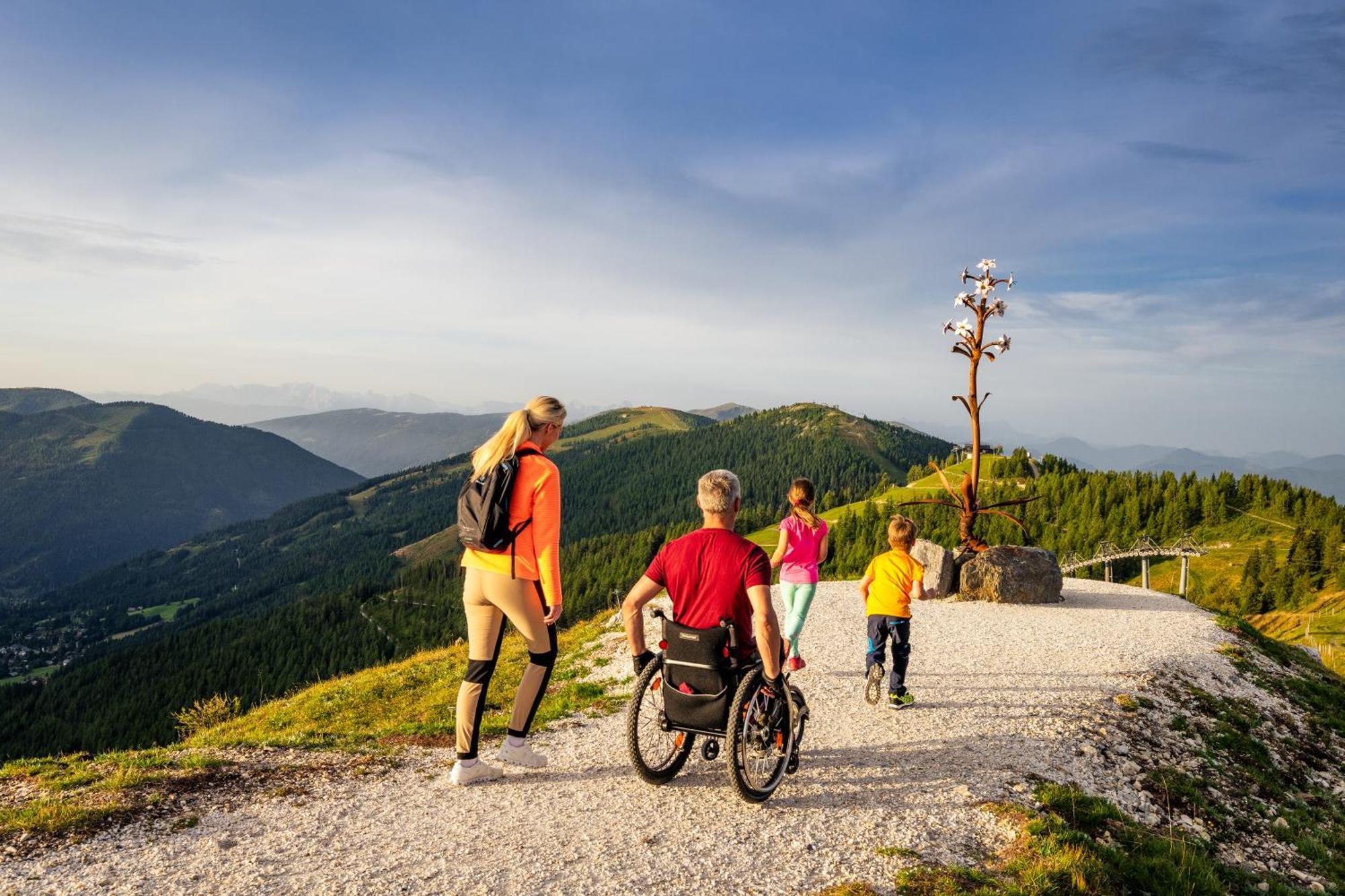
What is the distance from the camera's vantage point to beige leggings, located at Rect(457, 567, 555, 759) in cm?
737

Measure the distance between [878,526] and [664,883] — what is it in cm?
11339

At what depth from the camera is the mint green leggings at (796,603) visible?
12.2 m

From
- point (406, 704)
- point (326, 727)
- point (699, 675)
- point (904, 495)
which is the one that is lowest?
point (326, 727)

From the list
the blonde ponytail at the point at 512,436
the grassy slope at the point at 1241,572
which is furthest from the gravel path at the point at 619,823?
the grassy slope at the point at 1241,572

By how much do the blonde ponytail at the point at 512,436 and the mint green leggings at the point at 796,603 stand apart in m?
6.35

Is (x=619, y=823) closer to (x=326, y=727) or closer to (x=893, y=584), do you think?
(x=893, y=584)

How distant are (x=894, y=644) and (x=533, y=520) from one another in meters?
7.44

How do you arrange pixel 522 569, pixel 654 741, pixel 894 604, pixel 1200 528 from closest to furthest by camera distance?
pixel 522 569, pixel 654 741, pixel 894 604, pixel 1200 528

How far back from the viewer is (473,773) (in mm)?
8336

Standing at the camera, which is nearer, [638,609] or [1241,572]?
[638,609]

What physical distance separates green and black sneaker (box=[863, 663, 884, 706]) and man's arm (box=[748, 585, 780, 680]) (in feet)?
18.0

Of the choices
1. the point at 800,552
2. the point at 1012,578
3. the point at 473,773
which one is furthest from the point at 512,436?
the point at 1012,578

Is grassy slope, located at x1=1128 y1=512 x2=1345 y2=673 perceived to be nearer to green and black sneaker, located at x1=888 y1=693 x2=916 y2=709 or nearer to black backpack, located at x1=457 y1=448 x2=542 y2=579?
green and black sneaker, located at x1=888 y1=693 x2=916 y2=709

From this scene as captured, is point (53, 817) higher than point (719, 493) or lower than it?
lower
